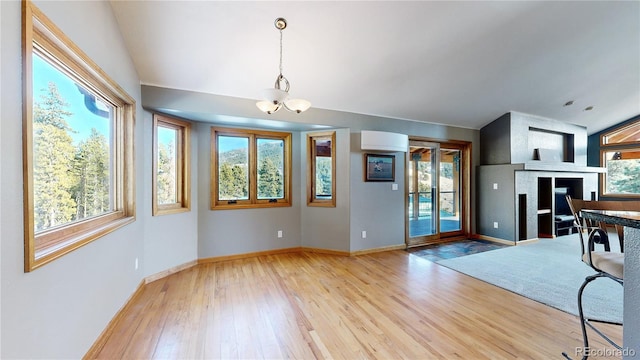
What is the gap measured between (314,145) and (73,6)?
10.2 ft

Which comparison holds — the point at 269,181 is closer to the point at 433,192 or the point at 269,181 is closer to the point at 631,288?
the point at 433,192

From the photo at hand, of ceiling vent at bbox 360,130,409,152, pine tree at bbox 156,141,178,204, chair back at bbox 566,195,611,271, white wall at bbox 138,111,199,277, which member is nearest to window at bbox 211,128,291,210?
white wall at bbox 138,111,199,277

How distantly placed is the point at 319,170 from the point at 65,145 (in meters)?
3.12

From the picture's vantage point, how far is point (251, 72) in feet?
9.72

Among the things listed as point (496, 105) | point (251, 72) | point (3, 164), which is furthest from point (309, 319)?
point (496, 105)

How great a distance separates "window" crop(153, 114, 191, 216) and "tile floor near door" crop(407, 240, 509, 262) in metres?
3.78

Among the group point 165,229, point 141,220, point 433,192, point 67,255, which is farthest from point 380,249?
point 67,255

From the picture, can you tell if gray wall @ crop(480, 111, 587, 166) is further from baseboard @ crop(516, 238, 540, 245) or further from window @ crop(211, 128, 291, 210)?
window @ crop(211, 128, 291, 210)

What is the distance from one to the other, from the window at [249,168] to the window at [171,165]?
0.36 meters

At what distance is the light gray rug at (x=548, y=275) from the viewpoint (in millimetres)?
2408

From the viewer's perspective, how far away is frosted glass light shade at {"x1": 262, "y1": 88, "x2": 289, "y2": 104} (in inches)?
83.5

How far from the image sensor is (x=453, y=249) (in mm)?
4469

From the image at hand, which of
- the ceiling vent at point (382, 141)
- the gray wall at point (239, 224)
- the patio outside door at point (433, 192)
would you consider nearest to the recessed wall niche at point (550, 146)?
the patio outside door at point (433, 192)

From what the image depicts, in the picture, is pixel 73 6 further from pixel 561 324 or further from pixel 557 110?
pixel 557 110
